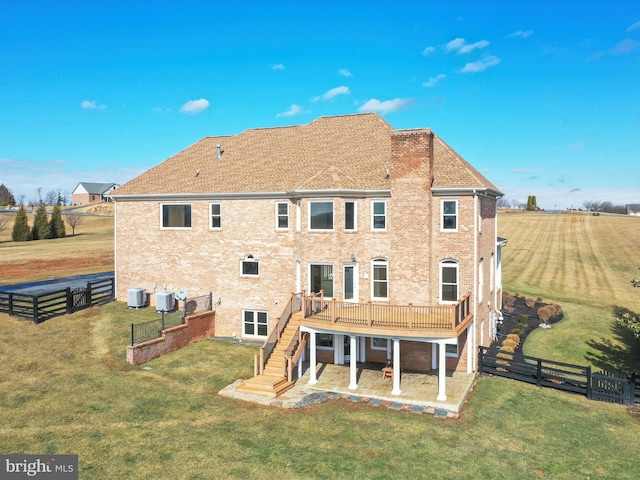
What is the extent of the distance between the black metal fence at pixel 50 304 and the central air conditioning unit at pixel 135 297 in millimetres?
2400

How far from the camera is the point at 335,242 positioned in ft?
68.9

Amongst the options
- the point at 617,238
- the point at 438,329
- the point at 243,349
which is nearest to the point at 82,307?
the point at 243,349

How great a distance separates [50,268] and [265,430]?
36786 millimetres

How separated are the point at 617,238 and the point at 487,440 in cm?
6859

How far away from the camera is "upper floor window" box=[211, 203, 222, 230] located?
25.0 m

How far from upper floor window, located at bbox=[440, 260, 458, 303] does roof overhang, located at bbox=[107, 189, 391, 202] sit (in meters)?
4.29

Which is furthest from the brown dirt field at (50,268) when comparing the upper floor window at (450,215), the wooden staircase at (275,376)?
the upper floor window at (450,215)

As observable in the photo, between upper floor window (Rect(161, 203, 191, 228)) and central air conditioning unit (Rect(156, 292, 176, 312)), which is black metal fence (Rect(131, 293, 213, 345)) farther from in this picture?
upper floor window (Rect(161, 203, 191, 228))

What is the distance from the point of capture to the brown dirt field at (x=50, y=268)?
1474 inches

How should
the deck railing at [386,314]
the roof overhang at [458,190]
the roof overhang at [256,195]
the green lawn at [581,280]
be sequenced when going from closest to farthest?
the deck railing at [386,314] < the roof overhang at [458,190] < the roof overhang at [256,195] < the green lawn at [581,280]

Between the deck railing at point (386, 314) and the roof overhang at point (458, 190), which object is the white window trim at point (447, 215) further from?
the deck railing at point (386, 314)

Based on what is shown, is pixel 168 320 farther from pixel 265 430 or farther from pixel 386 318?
pixel 386 318

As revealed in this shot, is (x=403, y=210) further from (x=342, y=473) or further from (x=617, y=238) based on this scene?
(x=617, y=238)

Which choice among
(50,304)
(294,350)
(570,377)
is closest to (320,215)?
(294,350)
